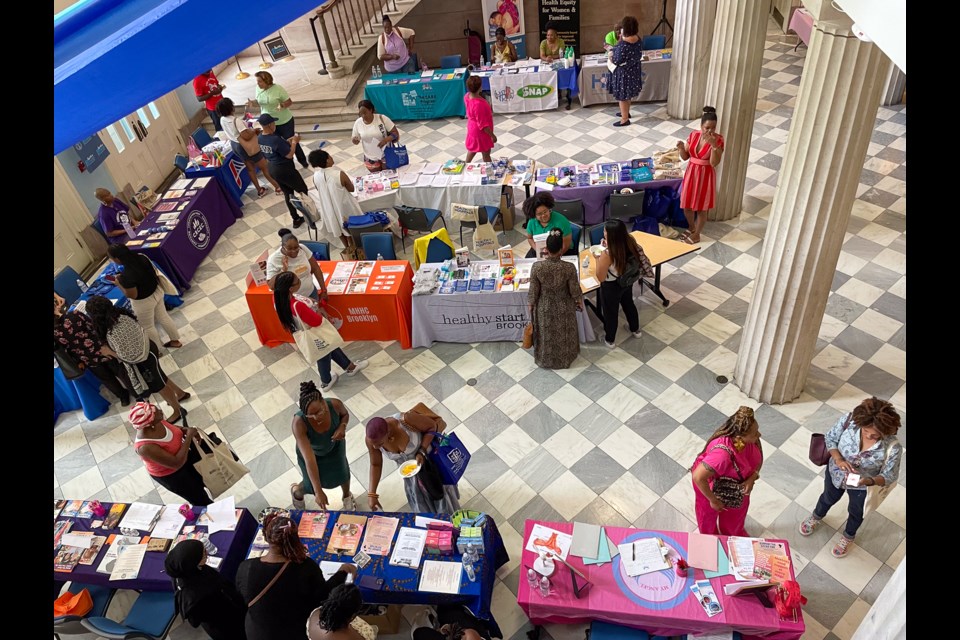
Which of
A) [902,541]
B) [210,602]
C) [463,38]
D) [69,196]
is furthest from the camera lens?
[463,38]

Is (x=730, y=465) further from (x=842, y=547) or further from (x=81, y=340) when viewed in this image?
(x=81, y=340)

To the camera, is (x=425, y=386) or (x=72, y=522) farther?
(x=425, y=386)

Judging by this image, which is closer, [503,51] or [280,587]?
[280,587]

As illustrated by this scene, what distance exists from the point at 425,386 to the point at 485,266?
63.1 inches

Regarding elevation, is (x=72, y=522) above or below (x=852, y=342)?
above

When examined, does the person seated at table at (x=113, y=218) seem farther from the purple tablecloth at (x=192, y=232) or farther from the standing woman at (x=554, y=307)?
the standing woman at (x=554, y=307)

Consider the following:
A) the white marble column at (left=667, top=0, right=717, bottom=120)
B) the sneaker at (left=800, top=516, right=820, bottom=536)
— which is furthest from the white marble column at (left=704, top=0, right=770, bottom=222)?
the sneaker at (left=800, top=516, right=820, bottom=536)

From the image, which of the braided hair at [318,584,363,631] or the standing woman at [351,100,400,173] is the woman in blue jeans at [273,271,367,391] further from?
the standing woman at [351,100,400,173]

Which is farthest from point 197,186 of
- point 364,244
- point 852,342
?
point 852,342

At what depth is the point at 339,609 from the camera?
348 centimetres

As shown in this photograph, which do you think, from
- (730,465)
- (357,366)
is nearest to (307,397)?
(357,366)

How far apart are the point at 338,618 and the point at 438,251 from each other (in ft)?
16.8

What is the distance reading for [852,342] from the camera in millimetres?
7023

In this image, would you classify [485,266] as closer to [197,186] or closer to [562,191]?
[562,191]
